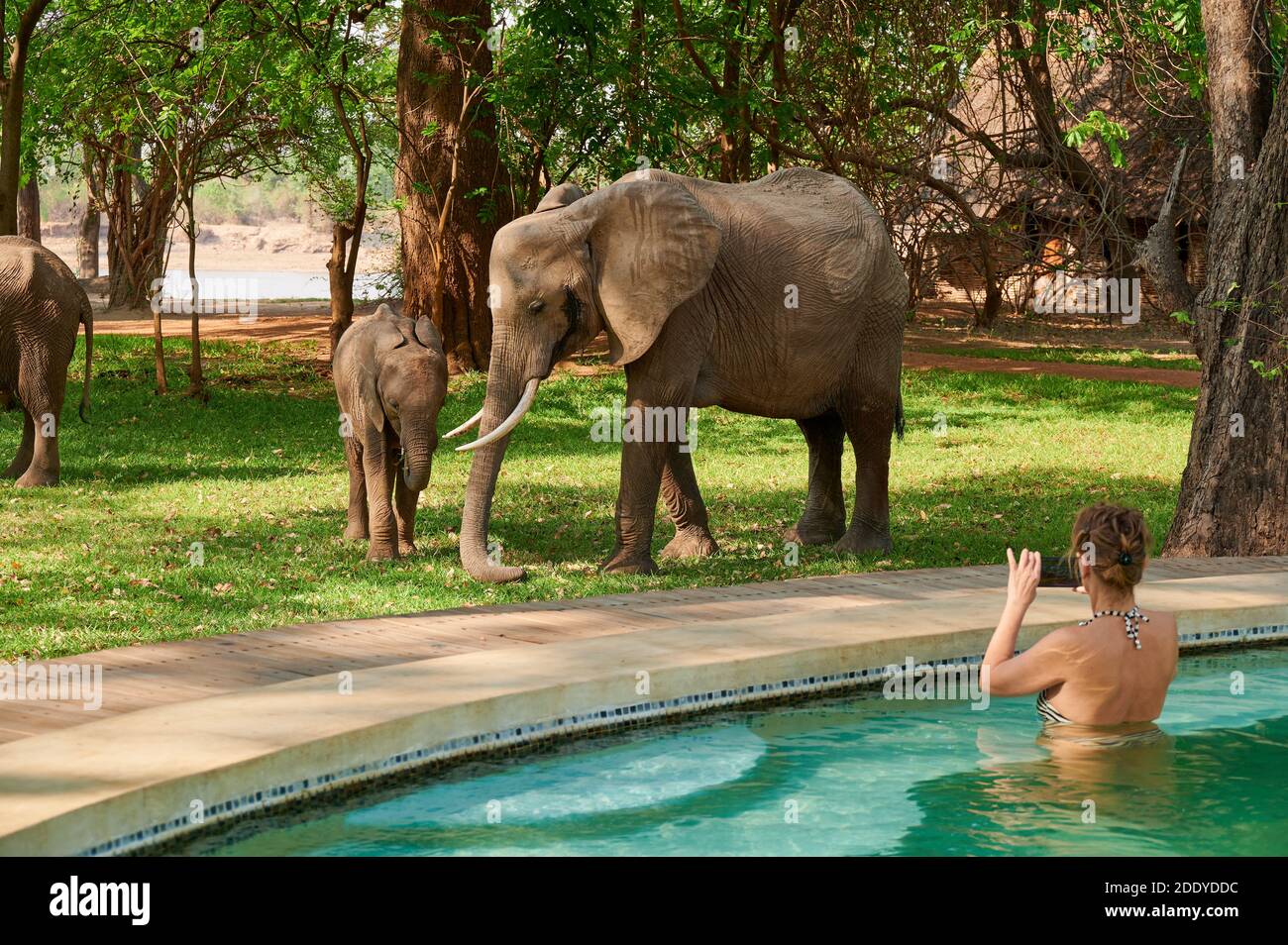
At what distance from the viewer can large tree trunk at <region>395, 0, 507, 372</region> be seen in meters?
21.8

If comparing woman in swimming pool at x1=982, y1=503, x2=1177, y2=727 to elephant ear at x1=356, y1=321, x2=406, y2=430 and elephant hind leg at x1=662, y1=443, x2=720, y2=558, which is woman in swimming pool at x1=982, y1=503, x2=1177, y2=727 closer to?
elephant hind leg at x1=662, y1=443, x2=720, y2=558

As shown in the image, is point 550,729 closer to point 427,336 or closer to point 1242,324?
point 427,336

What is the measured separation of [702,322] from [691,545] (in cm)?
172

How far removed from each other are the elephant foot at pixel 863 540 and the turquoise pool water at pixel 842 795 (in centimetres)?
375

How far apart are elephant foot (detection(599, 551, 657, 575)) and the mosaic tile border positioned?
2.95m

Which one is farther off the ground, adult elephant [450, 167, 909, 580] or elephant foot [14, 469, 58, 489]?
adult elephant [450, 167, 909, 580]

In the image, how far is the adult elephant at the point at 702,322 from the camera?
10492 mm

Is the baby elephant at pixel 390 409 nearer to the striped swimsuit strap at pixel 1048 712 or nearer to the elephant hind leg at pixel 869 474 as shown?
the elephant hind leg at pixel 869 474

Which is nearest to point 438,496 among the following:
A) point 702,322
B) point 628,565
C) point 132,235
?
point 628,565

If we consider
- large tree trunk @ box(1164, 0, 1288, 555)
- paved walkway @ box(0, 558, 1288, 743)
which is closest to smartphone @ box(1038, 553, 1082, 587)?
paved walkway @ box(0, 558, 1288, 743)

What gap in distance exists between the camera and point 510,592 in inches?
396

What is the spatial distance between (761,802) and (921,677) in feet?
5.05

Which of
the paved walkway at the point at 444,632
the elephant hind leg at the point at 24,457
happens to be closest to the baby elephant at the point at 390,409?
the paved walkway at the point at 444,632
